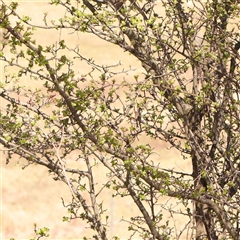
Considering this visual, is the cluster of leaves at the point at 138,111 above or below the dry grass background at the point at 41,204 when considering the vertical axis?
below

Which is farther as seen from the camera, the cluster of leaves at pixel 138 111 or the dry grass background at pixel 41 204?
the dry grass background at pixel 41 204

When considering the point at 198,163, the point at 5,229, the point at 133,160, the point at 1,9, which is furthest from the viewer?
the point at 5,229

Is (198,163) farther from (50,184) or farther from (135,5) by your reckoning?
(50,184)

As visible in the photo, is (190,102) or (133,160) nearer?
(133,160)

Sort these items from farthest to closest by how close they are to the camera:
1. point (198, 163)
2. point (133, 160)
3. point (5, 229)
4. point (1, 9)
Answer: point (5, 229) < point (198, 163) < point (133, 160) < point (1, 9)

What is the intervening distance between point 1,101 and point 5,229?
3772 mm

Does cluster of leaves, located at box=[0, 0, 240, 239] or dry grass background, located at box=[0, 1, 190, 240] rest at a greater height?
dry grass background, located at box=[0, 1, 190, 240]

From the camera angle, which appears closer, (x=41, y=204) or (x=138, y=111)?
(x=138, y=111)

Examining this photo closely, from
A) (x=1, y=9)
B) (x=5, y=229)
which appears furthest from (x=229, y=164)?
(x=5, y=229)

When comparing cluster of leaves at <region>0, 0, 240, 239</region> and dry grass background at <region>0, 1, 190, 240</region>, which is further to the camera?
dry grass background at <region>0, 1, 190, 240</region>

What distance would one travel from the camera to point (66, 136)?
5141 millimetres

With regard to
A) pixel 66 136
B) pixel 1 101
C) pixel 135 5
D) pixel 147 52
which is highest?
pixel 1 101

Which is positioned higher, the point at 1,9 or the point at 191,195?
the point at 1,9

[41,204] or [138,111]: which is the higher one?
[41,204]
